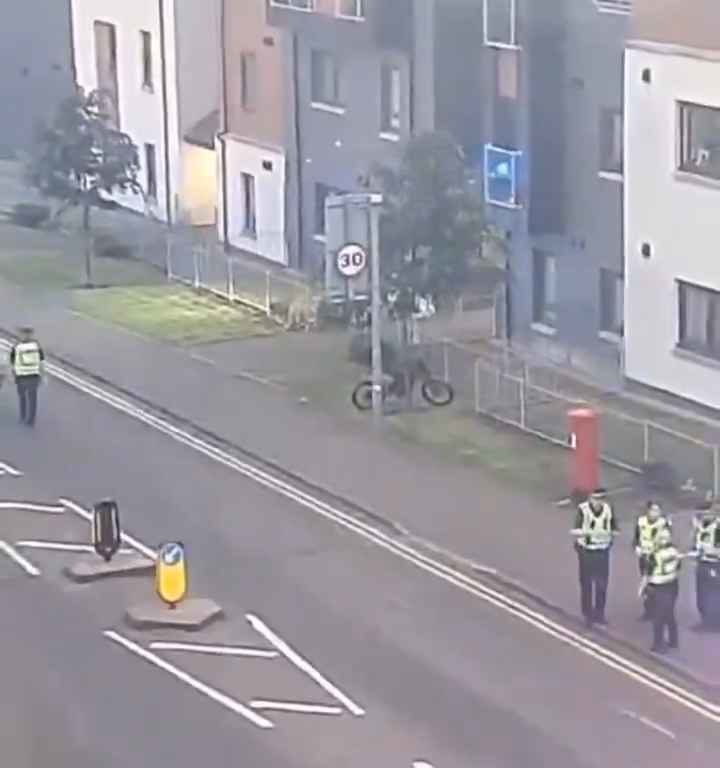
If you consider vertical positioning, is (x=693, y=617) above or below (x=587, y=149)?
below

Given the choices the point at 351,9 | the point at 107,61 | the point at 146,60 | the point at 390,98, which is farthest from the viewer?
the point at 107,61

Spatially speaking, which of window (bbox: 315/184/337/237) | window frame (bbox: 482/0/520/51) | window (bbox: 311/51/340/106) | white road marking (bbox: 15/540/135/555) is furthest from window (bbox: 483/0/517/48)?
white road marking (bbox: 15/540/135/555)

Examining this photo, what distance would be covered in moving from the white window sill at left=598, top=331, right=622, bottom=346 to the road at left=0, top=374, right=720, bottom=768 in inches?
351

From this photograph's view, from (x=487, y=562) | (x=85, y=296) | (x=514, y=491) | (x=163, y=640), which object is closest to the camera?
(x=163, y=640)

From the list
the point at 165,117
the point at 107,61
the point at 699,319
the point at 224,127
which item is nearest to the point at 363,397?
the point at 699,319

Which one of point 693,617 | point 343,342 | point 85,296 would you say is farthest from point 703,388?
point 85,296

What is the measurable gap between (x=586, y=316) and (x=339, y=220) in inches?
216

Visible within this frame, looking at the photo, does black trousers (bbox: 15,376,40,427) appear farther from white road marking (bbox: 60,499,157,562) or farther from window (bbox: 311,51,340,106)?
window (bbox: 311,51,340,106)

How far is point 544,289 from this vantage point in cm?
3872

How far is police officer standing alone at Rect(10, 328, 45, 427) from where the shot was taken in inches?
1300

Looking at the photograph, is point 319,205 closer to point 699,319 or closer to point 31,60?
point 699,319

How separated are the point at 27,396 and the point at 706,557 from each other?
13.2m

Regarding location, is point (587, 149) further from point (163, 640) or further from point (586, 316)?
point (163, 640)

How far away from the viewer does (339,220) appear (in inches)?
1329
